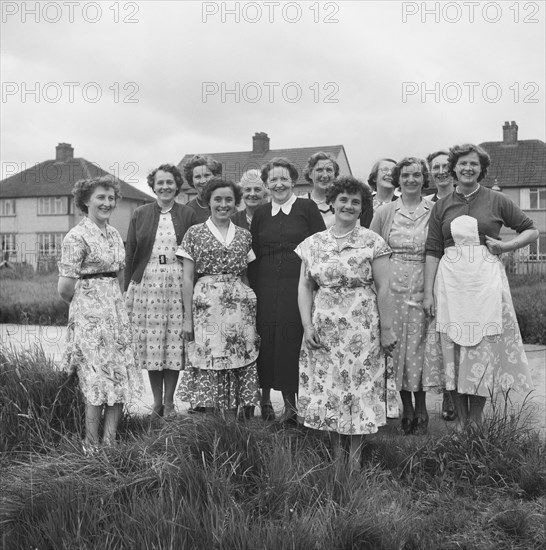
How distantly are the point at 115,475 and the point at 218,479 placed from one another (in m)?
0.58

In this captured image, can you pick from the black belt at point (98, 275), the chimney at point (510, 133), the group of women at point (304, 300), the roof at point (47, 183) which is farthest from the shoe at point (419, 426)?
the roof at point (47, 183)

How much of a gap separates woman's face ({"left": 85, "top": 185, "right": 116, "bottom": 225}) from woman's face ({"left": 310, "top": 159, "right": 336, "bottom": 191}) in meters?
1.91

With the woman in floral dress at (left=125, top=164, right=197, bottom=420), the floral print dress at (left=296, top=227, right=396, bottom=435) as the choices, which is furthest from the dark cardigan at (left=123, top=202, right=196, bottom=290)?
the floral print dress at (left=296, top=227, right=396, bottom=435)

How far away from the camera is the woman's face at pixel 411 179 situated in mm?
5328

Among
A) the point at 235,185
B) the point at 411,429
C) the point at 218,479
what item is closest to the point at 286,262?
the point at 235,185

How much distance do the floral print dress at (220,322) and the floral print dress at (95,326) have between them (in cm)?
58

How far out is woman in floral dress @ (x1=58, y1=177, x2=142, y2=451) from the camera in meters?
4.83

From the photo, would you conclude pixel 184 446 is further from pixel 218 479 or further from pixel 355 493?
pixel 355 493

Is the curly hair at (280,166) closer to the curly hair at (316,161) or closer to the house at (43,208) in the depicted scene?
the curly hair at (316,161)

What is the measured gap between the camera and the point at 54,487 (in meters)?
3.62

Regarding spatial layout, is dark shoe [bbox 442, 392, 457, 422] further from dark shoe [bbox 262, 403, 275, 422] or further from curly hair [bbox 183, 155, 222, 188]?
curly hair [bbox 183, 155, 222, 188]

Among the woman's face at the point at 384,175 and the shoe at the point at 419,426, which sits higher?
the woman's face at the point at 384,175

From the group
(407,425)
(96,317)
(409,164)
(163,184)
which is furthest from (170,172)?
(407,425)

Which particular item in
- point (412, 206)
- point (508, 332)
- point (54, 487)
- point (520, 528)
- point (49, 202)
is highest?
point (49, 202)
